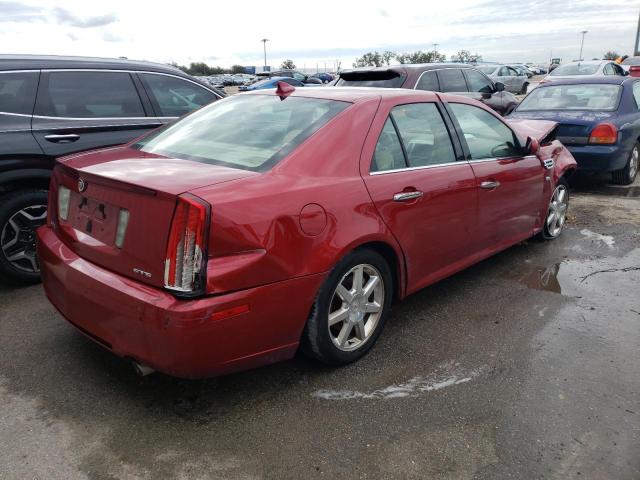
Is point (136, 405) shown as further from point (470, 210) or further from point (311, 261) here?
point (470, 210)

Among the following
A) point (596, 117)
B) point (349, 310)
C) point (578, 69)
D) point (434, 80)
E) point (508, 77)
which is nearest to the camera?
point (349, 310)

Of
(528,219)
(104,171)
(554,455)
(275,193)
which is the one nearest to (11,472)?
(104,171)

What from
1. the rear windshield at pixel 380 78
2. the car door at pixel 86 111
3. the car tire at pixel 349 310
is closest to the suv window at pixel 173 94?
the car door at pixel 86 111

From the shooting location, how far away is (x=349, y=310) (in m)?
3.06

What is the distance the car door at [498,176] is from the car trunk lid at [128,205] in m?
1.97

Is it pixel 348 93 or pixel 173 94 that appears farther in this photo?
pixel 173 94

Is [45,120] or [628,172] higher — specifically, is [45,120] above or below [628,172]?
above

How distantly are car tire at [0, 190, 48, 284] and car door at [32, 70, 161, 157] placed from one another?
0.40 m

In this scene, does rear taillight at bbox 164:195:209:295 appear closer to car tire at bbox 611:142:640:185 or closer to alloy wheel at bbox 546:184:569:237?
alloy wheel at bbox 546:184:569:237

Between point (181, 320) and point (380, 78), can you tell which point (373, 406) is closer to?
point (181, 320)

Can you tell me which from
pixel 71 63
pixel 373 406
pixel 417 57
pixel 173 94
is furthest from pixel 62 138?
pixel 417 57

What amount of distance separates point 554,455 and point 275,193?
1.72 metres

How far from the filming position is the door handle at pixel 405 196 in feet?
10.5

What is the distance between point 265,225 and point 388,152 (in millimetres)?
1123
